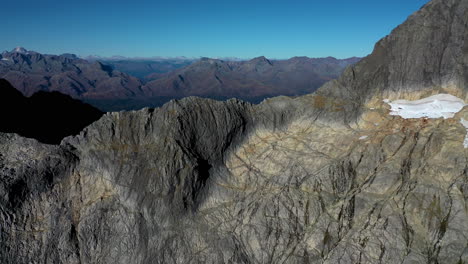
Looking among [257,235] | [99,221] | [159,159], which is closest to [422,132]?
[257,235]

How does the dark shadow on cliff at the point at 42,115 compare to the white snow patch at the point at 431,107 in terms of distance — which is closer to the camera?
the white snow patch at the point at 431,107

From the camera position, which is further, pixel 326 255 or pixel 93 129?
pixel 93 129

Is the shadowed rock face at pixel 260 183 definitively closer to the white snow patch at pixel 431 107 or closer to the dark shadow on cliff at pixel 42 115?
the white snow patch at pixel 431 107

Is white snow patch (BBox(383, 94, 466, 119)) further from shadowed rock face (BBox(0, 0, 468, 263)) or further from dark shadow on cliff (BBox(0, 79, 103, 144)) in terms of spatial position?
dark shadow on cliff (BBox(0, 79, 103, 144))

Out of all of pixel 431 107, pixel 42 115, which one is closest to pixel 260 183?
pixel 431 107

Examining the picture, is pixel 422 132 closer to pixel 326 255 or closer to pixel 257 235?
pixel 326 255

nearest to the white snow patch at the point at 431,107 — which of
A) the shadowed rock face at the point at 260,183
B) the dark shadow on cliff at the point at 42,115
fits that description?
the shadowed rock face at the point at 260,183

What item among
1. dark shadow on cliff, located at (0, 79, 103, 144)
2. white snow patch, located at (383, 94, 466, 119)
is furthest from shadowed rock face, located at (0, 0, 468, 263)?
dark shadow on cliff, located at (0, 79, 103, 144)
